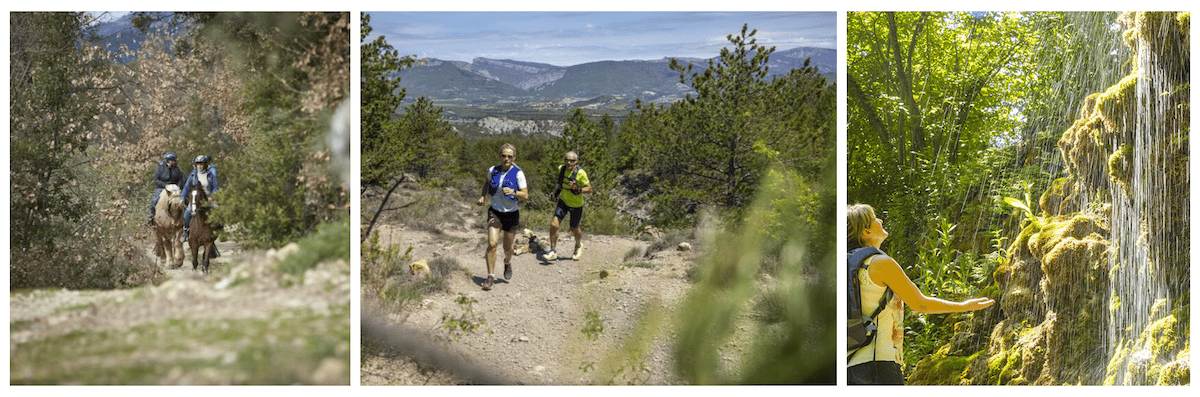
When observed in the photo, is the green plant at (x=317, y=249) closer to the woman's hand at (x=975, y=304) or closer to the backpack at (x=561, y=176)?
the backpack at (x=561, y=176)

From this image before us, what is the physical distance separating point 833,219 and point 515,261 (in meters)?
1.79

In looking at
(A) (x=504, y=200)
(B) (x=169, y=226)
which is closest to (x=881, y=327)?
(A) (x=504, y=200)

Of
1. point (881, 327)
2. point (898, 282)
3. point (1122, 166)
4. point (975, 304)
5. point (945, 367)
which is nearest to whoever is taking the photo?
point (898, 282)

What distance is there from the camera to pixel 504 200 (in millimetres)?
4328

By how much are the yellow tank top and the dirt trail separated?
0.96 meters

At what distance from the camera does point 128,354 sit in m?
4.02

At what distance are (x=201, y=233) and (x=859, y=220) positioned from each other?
3514mm

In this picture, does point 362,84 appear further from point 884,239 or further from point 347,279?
point 884,239

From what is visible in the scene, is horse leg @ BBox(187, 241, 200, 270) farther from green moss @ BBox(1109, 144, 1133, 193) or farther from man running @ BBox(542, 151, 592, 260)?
green moss @ BBox(1109, 144, 1133, 193)

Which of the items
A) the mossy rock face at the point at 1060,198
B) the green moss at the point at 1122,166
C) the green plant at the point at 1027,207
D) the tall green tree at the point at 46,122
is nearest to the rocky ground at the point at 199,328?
the tall green tree at the point at 46,122

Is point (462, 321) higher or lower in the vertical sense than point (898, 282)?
lower

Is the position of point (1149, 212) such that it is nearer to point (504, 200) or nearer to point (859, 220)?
point (859, 220)

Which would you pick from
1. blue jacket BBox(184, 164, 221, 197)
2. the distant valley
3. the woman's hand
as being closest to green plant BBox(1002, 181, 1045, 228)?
the woman's hand

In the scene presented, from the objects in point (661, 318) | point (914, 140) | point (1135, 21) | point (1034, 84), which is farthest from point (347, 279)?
point (1135, 21)
